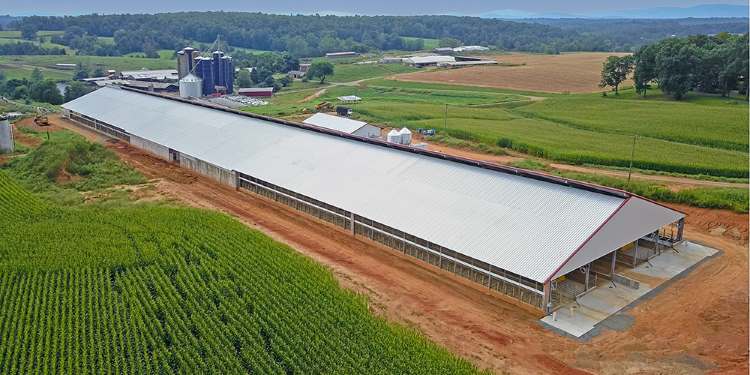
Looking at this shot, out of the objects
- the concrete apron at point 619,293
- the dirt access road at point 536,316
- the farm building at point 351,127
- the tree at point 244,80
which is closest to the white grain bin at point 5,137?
the farm building at point 351,127

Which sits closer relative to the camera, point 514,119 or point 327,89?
point 514,119

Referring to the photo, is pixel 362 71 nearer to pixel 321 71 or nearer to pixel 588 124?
pixel 321 71

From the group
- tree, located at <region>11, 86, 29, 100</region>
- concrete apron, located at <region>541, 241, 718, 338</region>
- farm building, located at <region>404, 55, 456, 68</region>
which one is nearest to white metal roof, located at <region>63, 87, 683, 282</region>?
concrete apron, located at <region>541, 241, 718, 338</region>

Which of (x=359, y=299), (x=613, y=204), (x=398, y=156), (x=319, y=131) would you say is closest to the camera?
(x=359, y=299)

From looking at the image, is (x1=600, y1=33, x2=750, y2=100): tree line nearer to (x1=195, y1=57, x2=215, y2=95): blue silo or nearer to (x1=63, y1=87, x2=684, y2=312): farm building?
(x1=63, y1=87, x2=684, y2=312): farm building

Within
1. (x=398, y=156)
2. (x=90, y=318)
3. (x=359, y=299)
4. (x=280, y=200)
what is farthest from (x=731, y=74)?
(x=90, y=318)

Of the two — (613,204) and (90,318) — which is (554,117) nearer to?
(613,204)

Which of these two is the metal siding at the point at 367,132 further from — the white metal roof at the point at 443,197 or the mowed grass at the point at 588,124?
the mowed grass at the point at 588,124
